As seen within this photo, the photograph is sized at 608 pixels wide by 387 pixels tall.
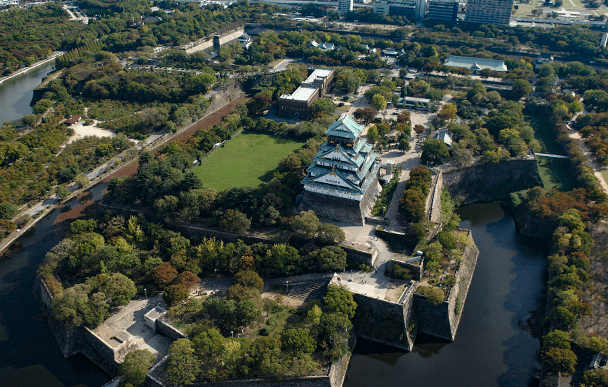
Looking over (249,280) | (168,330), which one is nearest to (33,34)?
(168,330)

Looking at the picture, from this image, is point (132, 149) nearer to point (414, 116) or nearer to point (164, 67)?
point (164, 67)

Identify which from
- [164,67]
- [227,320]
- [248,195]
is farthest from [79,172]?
[164,67]

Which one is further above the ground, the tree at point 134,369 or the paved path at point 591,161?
the paved path at point 591,161

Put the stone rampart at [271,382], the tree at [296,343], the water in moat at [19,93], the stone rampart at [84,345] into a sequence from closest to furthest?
1. the stone rampart at [271,382]
2. the tree at [296,343]
3. the stone rampart at [84,345]
4. the water in moat at [19,93]

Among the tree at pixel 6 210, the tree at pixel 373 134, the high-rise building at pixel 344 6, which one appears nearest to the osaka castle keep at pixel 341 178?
the tree at pixel 373 134

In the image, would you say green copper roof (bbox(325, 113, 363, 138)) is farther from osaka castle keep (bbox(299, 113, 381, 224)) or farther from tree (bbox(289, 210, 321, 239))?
tree (bbox(289, 210, 321, 239))

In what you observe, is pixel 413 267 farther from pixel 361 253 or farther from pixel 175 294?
pixel 175 294

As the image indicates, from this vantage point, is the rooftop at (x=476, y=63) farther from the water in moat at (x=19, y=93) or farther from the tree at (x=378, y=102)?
the water in moat at (x=19, y=93)
